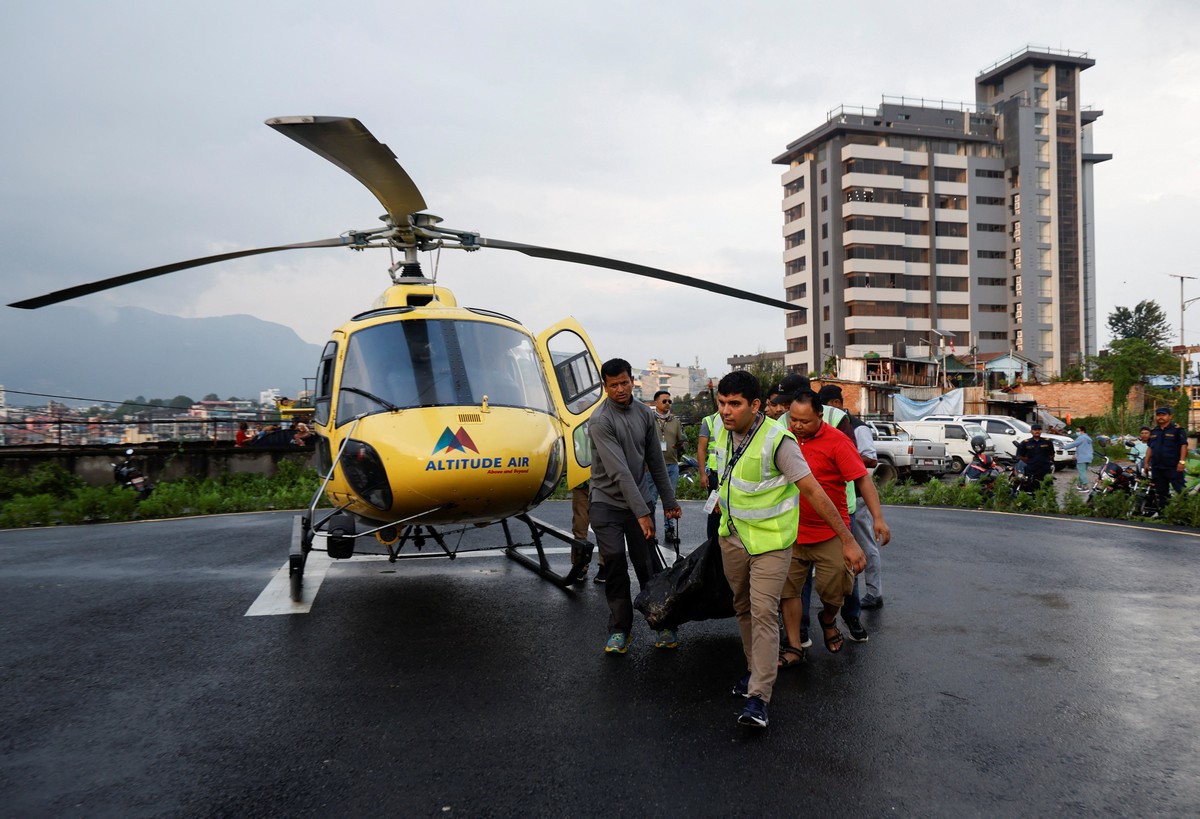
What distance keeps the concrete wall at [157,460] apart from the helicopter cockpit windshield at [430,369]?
1041 cm

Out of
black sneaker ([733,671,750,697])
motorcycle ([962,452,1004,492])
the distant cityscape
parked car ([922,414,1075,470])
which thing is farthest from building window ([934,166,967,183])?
black sneaker ([733,671,750,697])

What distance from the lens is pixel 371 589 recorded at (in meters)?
7.29

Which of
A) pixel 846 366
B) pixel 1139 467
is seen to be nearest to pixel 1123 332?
pixel 846 366

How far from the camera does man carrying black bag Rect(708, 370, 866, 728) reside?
13.2ft

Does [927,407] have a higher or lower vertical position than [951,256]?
lower

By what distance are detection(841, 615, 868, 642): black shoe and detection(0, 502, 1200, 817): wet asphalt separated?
121 mm

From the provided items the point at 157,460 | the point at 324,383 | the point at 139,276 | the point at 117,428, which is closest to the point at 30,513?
the point at 157,460

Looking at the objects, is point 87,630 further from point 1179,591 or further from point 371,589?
point 1179,591

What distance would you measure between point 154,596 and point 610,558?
4.51 metres

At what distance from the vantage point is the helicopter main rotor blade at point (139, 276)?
6566mm

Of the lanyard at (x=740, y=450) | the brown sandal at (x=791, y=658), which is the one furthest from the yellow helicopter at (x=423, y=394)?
the brown sandal at (x=791, y=658)

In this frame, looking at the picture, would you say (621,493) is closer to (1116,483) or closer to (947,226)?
(1116,483)

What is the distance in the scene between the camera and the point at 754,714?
3844 mm

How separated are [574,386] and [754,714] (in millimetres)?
4053
